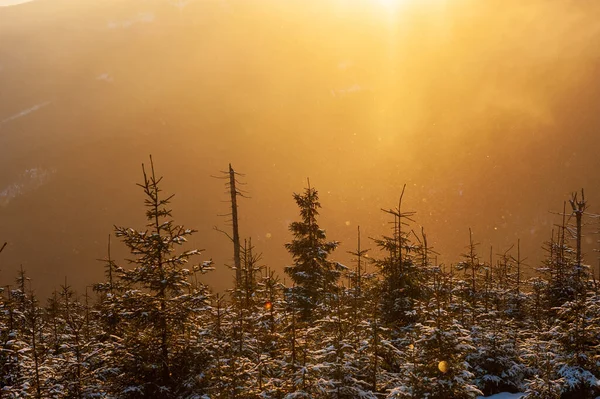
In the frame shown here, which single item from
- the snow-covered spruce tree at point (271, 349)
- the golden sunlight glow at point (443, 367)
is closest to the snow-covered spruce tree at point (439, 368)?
the golden sunlight glow at point (443, 367)

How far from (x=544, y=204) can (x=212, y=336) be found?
162030 mm

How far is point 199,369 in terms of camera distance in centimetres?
969

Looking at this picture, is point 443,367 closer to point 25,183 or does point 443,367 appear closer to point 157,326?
point 157,326

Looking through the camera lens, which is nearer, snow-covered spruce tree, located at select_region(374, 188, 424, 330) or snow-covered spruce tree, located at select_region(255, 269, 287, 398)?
snow-covered spruce tree, located at select_region(255, 269, 287, 398)

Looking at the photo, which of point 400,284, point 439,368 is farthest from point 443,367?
point 400,284

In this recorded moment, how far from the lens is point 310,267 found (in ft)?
54.8

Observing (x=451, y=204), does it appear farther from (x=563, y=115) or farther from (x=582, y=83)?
(x=582, y=83)

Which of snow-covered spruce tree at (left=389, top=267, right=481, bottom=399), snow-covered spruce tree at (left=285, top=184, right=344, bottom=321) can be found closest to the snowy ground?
snow-covered spruce tree at (left=389, top=267, right=481, bottom=399)

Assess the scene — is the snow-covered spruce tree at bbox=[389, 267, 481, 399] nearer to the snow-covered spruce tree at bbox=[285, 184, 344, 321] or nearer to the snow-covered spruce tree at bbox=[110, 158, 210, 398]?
the snow-covered spruce tree at bbox=[110, 158, 210, 398]

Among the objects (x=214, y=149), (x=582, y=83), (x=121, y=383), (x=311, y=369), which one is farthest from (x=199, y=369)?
(x=582, y=83)

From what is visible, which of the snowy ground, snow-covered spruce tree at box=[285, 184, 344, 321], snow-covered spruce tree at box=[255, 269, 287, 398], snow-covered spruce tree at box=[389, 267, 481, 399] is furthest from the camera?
snow-covered spruce tree at box=[285, 184, 344, 321]

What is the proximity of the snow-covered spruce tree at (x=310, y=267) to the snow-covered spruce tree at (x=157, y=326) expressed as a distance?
651cm

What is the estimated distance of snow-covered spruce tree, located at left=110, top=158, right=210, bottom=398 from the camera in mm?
9453

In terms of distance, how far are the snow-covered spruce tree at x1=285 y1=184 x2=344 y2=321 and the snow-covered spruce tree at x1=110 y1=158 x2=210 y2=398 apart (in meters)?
6.51
